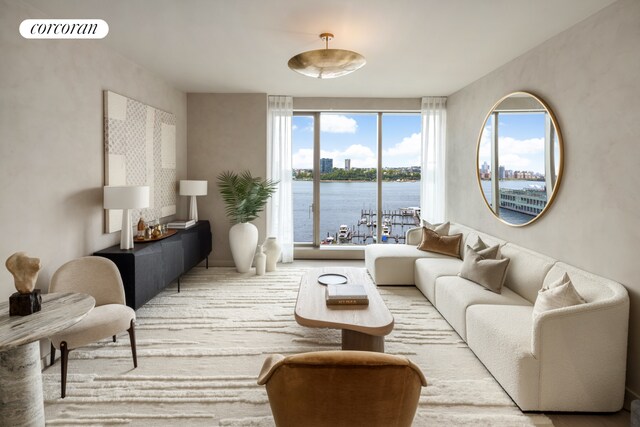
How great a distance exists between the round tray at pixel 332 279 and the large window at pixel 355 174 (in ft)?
9.32

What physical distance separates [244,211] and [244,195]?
→ 0.75 feet

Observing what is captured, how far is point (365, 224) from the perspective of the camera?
694cm

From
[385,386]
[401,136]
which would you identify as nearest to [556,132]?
[385,386]

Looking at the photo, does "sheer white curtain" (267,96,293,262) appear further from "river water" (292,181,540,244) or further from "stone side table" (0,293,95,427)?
"stone side table" (0,293,95,427)

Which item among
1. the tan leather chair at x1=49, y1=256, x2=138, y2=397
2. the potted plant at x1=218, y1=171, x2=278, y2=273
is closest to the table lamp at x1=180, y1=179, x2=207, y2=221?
the potted plant at x1=218, y1=171, x2=278, y2=273

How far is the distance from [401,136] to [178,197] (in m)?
3.78

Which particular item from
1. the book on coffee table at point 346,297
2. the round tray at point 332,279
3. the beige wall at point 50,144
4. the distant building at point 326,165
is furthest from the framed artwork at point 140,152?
the distant building at point 326,165

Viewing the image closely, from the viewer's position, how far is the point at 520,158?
3.88 m

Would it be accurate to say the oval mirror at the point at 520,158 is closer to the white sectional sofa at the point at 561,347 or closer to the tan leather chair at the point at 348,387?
the white sectional sofa at the point at 561,347

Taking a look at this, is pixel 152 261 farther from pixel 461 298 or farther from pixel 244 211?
pixel 461 298

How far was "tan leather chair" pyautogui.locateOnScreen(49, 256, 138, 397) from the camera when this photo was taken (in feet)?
8.32

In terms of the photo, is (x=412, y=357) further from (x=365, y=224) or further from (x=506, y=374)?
(x=365, y=224)

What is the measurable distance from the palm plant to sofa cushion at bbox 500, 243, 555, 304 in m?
3.31

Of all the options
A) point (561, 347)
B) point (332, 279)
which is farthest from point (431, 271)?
point (561, 347)
